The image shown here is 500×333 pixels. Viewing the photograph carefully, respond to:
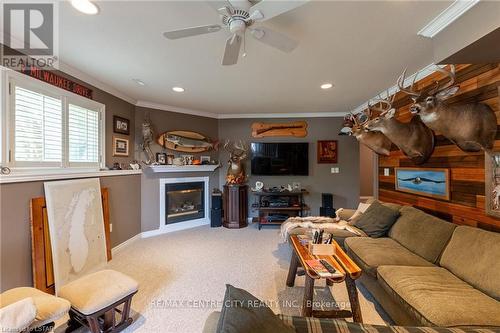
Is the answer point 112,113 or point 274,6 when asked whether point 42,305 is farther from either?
point 112,113

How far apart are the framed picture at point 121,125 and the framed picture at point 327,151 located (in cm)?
390

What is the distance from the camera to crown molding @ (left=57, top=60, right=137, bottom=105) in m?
2.63

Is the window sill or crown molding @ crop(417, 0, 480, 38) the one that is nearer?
crown molding @ crop(417, 0, 480, 38)

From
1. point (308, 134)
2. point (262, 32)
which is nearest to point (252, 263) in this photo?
point (262, 32)

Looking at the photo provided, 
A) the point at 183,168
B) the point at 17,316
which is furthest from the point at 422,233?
the point at 183,168

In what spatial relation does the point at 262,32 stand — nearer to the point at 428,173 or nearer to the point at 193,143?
the point at 428,173

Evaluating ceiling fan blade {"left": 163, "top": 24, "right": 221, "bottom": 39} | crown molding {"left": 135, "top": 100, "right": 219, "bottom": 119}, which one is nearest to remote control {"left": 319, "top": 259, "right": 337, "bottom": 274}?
ceiling fan blade {"left": 163, "top": 24, "right": 221, "bottom": 39}

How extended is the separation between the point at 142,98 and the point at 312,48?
3039 mm

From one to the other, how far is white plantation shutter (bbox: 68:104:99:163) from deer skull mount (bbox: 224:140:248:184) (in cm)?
247

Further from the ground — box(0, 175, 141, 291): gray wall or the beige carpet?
box(0, 175, 141, 291): gray wall

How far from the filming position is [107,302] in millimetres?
1721

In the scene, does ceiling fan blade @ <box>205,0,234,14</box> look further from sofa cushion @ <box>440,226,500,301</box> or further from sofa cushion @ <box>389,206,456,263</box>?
sofa cushion @ <box>389,206,456,263</box>

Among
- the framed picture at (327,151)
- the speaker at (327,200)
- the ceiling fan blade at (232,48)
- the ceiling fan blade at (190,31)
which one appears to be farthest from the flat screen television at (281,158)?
the ceiling fan blade at (190,31)

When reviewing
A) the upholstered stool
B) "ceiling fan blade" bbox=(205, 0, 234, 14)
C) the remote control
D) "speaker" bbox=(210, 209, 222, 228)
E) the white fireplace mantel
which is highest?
"ceiling fan blade" bbox=(205, 0, 234, 14)
